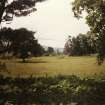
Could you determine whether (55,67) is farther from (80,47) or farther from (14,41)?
(14,41)

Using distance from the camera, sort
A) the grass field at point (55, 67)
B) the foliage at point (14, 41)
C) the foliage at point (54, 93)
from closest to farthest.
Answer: the foliage at point (54, 93), the foliage at point (14, 41), the grass field at point (55, 67)

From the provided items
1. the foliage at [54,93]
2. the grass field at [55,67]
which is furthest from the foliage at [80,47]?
the foliage at [54,93]

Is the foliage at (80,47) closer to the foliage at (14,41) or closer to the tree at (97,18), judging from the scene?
the tree at (97,18)

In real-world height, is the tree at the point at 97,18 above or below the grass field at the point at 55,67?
above

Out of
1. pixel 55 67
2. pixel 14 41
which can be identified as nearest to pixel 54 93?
pixel 14 41

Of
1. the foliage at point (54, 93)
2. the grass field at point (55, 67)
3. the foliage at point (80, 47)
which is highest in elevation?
the foliage at point (80, 47)

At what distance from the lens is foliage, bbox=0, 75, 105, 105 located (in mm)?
16719

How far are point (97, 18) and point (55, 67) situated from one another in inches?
196

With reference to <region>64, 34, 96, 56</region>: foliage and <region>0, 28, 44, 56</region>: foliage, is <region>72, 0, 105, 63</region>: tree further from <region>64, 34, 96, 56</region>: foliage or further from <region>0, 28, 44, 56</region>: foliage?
<region>0, 28, 44, 56</region>: foliage

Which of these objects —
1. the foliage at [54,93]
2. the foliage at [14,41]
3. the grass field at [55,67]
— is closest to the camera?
the foliage at [54,93]

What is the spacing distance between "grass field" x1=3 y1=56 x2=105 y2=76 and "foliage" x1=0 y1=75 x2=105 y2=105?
79.2 inches

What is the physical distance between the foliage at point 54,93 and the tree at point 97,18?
8.18ft

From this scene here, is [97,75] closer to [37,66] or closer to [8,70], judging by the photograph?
[37,66]

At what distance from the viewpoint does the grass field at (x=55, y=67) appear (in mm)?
23019
